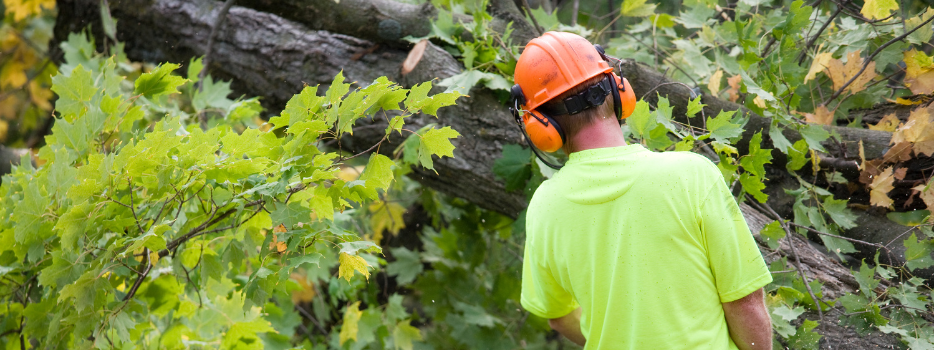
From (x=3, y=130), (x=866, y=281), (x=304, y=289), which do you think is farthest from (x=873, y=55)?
(x=3, y=130)

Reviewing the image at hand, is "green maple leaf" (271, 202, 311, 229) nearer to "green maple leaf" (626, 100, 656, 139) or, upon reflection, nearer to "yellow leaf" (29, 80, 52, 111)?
"green maple leaf" (626, 100, 656, 139)

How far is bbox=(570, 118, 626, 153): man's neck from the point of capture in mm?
1377

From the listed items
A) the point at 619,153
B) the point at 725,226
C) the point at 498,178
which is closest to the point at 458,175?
the point at 498,178

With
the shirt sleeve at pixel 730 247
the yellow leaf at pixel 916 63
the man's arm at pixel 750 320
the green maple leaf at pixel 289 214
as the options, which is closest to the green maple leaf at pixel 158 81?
the green maple leaf at pixel 289 214

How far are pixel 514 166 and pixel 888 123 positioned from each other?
59.0 inches

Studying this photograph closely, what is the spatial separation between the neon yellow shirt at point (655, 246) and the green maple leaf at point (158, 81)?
136cm

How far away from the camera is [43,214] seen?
159cm

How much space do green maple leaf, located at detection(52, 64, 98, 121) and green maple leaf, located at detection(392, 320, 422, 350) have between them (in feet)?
6.93

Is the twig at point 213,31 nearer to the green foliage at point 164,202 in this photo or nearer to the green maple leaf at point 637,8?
the green foliage at point 164,202

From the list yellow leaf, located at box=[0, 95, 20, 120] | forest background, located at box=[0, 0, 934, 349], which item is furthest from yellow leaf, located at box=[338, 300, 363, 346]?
yellow leaf, located at box=[0, 95, 20, 120]

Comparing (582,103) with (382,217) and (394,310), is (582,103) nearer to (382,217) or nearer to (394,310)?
(394,310)

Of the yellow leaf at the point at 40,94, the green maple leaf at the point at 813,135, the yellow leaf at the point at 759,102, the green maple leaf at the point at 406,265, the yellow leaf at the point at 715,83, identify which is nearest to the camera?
the green maple leaf at the point at 813,135

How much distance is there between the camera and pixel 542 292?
1.59 m

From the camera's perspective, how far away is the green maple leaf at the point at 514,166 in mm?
2439
